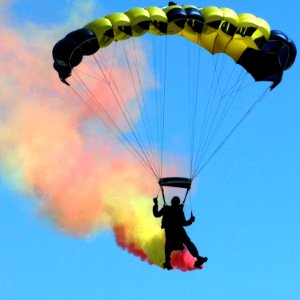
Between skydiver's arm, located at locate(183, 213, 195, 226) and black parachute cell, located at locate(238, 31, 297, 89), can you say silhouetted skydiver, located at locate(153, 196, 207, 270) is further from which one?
black parachute cell, located at locate(238, 31, 297, 89)

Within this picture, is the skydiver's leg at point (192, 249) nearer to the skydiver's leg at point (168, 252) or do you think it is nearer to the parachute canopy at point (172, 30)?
the skydiver's leg at point (168, 252)

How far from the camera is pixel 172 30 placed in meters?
42.1

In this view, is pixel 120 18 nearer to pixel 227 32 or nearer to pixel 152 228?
pixel 227 32

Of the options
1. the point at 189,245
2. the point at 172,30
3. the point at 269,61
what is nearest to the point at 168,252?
the point at 189,245

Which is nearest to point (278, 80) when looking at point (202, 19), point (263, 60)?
point (263, 60)

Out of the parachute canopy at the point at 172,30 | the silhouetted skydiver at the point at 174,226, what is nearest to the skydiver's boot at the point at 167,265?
the silhouetted skydiver at the point at 174,226

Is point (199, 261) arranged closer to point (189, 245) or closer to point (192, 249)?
point (192, 249)

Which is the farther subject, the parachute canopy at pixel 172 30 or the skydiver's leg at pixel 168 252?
the parachute canopy at pixel 172 30

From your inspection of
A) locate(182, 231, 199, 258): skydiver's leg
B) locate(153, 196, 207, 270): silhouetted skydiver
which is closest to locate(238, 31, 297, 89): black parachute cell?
locate(153, 196, 207, 270): silhouetted skydiver

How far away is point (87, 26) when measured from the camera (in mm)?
42094

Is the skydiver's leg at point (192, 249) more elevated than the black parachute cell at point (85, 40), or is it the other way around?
the black parachute cell at point (85, 40)

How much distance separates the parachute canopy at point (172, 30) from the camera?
1639 inches

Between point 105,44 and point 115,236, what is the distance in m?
7.18

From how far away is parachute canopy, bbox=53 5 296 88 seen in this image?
137 feet
